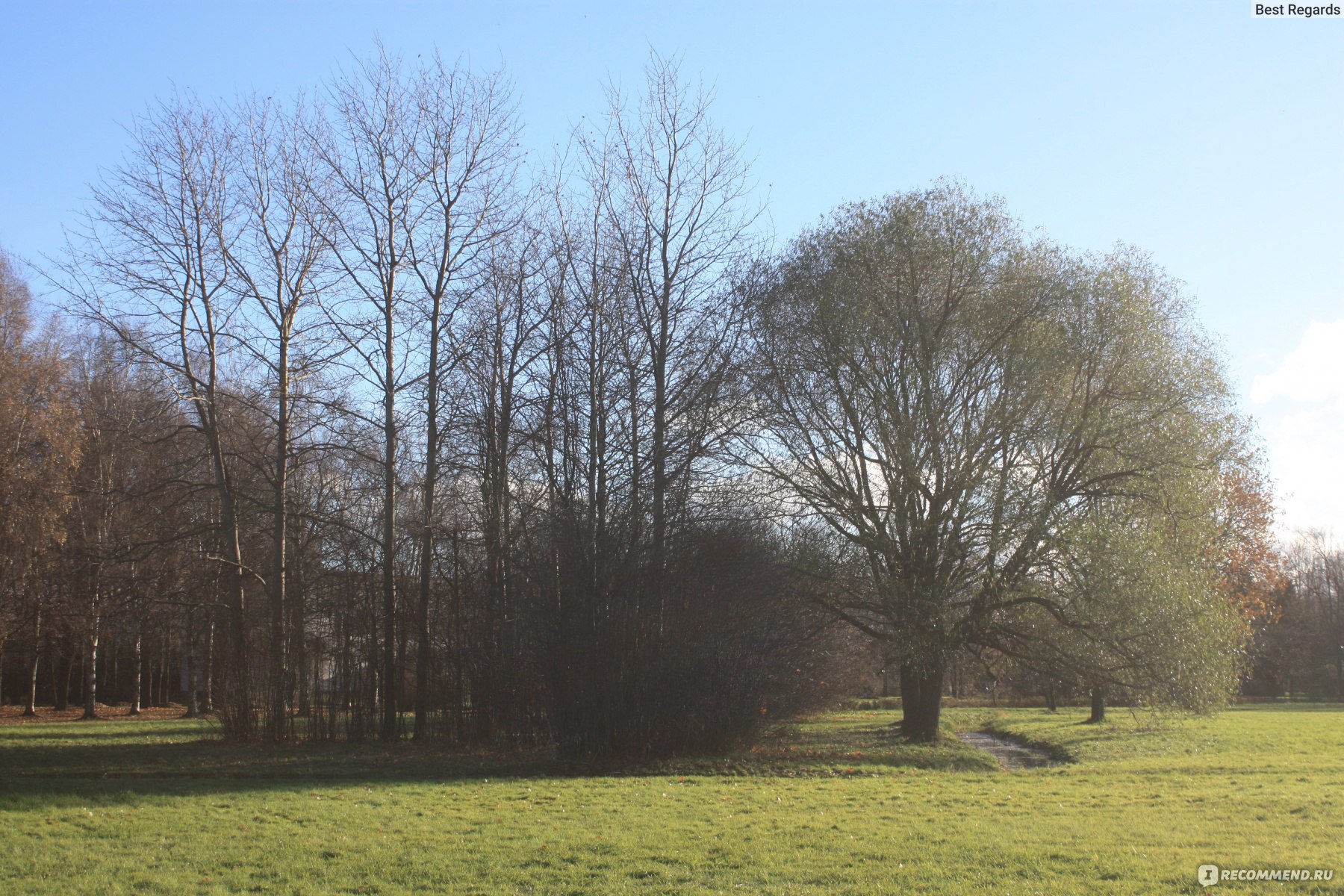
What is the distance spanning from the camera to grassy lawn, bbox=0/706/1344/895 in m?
8.21

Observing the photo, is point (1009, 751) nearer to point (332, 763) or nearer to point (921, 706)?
point (921, 706)

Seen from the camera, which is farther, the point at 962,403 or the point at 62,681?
the point at 62,681

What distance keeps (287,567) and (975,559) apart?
1661 cm

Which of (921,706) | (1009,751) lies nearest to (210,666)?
(921,706)

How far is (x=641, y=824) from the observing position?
1070 centimetres

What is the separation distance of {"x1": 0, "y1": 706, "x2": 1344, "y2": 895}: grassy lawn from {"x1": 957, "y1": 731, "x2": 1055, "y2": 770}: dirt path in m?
2.93

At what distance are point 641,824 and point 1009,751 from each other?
1809 centimetres

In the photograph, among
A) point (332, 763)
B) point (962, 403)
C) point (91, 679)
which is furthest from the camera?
point (91, 679)

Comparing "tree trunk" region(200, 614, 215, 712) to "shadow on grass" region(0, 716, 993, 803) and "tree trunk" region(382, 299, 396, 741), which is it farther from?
"tree trunk" region(382, 299, 396, 741)

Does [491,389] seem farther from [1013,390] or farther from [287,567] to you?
[1013,390]

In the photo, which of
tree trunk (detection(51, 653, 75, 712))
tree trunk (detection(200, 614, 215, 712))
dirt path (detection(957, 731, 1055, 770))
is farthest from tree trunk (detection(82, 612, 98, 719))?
dirt path (detection(957, 731, 1055, 770))

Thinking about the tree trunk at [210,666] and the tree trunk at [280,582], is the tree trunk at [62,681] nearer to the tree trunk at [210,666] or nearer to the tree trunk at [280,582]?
the tree trunk at [210,666]

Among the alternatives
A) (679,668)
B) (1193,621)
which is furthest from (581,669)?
(1193,621)

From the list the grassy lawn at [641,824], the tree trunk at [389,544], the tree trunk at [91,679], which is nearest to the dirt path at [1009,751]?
the grassy lawn at [641,824]
